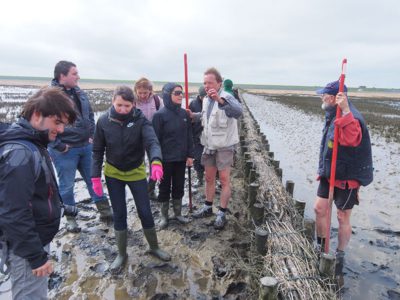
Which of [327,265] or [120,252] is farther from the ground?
[327,265]

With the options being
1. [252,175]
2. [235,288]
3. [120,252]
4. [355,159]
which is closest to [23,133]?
A: [120,252]

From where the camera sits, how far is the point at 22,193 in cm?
193

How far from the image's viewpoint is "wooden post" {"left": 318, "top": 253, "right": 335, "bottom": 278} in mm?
2834

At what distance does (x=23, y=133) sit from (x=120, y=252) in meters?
2.28

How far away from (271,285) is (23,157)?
80.9 inches

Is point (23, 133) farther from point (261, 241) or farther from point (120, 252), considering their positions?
point (261, 241)

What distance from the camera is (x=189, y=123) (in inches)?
182

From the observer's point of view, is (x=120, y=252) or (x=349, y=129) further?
(x=120, y=252)

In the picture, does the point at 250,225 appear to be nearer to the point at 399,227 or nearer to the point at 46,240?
the point at 46,240

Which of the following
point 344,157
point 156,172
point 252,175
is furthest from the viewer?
point 252,175

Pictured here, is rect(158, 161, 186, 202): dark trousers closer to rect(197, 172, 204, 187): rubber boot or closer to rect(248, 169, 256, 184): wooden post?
rect(248, 169, 256, 184): wooden post

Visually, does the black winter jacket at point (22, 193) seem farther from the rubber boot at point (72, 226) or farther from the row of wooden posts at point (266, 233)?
the rubber boot at point (72, 226)

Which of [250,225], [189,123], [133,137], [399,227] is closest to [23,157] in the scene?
[133,137]

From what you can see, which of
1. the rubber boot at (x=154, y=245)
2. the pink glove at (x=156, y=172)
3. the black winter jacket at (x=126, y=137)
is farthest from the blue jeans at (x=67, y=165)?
the pink glove at (x=156, y=172)
